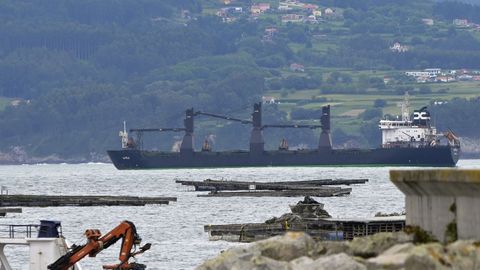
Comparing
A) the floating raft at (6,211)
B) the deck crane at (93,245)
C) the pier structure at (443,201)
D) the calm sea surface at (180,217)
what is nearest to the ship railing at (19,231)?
the calm sea surface at (180,217)

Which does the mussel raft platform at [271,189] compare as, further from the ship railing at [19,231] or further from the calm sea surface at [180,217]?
the ship railing at [19,231]

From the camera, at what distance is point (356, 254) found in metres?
22.0

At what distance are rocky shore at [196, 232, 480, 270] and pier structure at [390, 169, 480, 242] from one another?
0.29 metres

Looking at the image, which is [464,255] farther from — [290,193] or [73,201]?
[290,193]

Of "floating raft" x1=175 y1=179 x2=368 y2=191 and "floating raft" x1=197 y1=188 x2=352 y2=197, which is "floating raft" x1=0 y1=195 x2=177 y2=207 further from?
"floating raft" x1=175 y1=179 x2=368 y2=191

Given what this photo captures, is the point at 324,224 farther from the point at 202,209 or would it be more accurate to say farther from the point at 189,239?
the point at 202,209

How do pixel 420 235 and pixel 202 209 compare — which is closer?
pixel 420 235

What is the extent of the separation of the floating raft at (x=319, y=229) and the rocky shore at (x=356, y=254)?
18694 millimetres

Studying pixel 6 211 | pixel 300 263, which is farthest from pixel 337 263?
pixel 6 211

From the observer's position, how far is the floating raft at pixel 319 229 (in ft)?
156

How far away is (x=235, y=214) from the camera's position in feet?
288

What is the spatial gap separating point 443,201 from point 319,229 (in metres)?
32.3

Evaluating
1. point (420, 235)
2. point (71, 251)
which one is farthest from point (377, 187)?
point (420, 235)

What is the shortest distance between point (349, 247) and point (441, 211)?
1.33 meters
